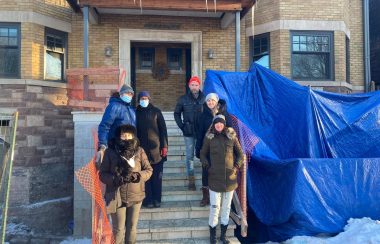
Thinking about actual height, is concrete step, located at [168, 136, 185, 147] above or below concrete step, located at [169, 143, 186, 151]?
above

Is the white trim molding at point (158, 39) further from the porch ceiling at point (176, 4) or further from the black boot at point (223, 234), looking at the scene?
the black boot at point (223, 234)

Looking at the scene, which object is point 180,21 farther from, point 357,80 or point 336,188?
point 336,188

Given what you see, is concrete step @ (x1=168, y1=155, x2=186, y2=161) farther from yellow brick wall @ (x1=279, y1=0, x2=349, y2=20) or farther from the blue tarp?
yellow brick wall @ (x1=279, y1=0, x2=349, y2=20)

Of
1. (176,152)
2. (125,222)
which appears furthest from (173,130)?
(125,222)

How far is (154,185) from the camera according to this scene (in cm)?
520

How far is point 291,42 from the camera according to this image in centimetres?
1001

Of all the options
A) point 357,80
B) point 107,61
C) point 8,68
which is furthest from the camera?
point 357,80

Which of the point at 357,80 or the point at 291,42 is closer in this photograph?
the point at 291,42

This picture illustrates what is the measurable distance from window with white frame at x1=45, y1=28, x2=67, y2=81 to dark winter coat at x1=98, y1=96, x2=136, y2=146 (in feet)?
17.5

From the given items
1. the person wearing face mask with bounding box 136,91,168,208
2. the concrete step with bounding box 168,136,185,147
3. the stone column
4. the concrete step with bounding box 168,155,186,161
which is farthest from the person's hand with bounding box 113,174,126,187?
the concrete step with bounding box 168,136,185,147

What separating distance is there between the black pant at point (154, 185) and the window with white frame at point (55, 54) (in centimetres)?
546

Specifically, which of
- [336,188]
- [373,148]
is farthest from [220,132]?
[373,148]

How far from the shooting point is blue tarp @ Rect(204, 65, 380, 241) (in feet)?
16.7

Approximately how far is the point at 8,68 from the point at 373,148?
8390 mm
